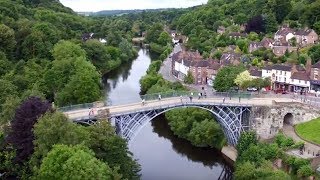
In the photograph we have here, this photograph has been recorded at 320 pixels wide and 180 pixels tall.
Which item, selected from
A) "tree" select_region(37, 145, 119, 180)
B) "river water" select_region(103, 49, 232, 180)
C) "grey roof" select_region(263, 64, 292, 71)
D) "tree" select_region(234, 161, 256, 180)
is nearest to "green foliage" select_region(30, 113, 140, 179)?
"tree" select_region(37, 145, 119, 180)

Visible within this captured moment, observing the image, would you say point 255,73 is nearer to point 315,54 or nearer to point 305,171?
point 315,54

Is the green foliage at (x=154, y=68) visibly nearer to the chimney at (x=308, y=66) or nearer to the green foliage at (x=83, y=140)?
the chimney at (x=308, y=66)

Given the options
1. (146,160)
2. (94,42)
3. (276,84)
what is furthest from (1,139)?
(94,42)

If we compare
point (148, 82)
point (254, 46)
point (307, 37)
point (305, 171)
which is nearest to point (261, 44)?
point (254, 46)

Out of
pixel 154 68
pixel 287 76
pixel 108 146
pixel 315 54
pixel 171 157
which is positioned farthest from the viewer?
pixel 154 68

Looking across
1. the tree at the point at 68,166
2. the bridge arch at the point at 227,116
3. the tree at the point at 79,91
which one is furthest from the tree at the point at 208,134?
the tree at the point at 68,166

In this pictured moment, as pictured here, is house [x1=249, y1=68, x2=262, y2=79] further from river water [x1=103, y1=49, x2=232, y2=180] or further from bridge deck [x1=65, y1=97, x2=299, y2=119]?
bridge deck [x1=65, y1=97, x2=299, y2=119]

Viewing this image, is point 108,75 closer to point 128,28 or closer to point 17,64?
point 17,64

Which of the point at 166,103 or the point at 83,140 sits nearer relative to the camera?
the point at 83,140
